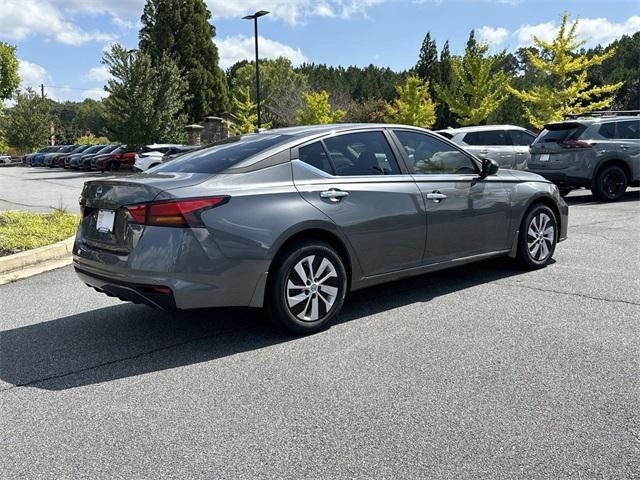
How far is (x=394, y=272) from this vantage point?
5062mm

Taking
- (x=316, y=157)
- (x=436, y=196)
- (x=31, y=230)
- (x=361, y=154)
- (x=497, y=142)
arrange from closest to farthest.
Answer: (x=316, y=157), (x=361, y=154), (x=436, y=196), (x=31, y=230), (x=497, y=142)

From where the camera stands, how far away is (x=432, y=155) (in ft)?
18.1

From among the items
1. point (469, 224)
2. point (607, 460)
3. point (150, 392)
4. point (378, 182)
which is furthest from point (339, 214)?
point (607, 460)

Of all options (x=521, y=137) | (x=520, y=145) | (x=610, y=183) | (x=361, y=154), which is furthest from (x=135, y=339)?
(x=521, y=137)

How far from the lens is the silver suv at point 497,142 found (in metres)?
14.2

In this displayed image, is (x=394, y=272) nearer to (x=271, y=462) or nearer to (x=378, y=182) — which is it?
(x=378, y=182)

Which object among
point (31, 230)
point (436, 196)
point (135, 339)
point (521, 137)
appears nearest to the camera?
point (135, 339)

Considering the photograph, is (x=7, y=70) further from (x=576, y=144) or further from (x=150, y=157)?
(x=576, y=144)

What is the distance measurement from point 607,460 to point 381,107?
165 ft

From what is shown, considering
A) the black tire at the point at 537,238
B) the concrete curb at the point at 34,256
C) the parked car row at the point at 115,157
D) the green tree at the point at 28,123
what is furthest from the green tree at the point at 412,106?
the green tree at the point at 28,123

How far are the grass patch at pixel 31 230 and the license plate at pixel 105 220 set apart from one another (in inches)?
145

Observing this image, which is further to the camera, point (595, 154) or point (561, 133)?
point (561, 133)

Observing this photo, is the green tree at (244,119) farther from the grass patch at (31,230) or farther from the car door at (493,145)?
the grass patch at (31,230)

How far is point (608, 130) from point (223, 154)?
1036 cm
